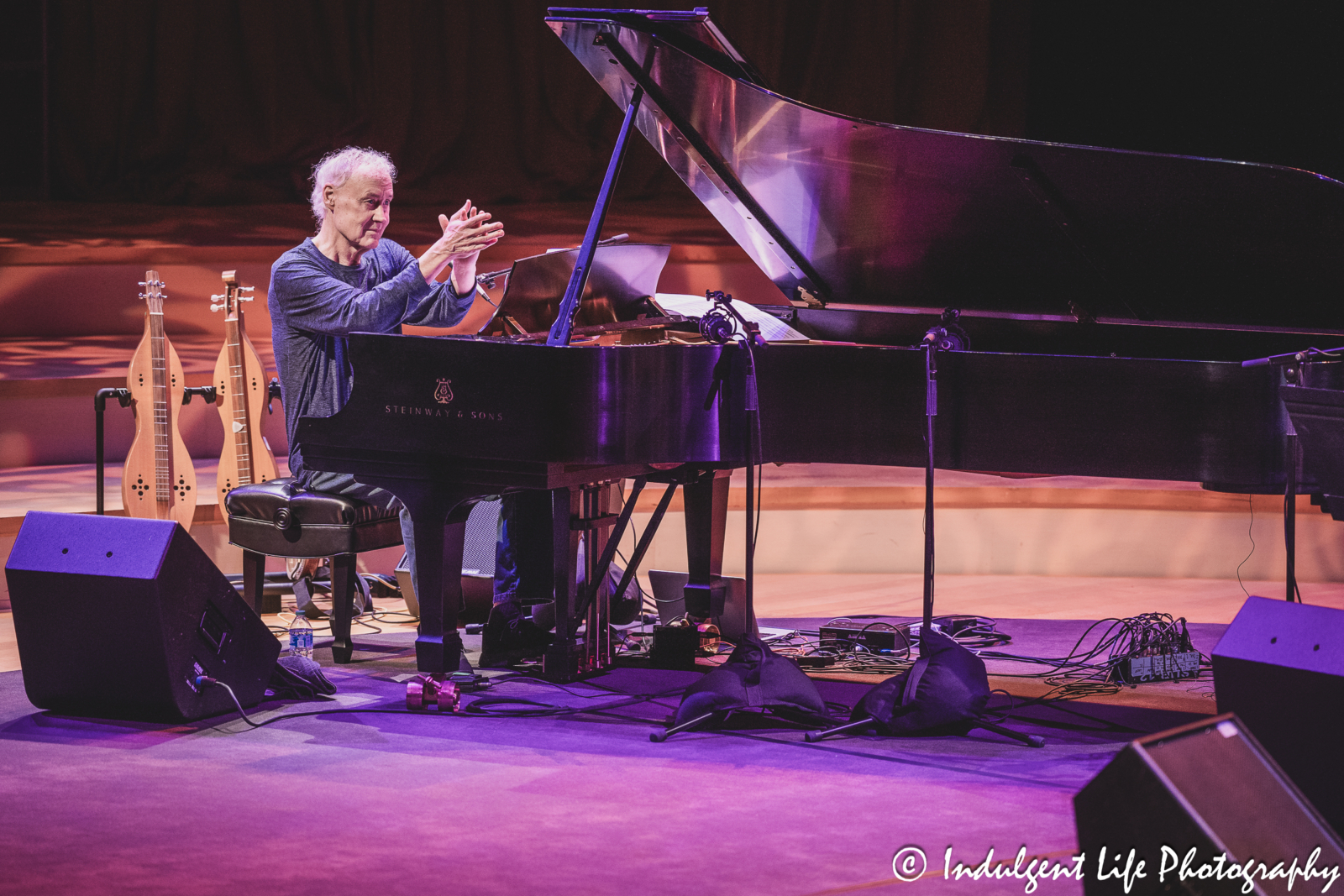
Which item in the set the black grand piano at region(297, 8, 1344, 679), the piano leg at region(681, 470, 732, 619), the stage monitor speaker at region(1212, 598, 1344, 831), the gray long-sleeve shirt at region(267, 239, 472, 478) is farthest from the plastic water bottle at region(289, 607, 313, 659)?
the stage monitor speaker at region(1212, 598, 1344, 831)

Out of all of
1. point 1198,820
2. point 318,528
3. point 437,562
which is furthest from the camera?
point 318,528

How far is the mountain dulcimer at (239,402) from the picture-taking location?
4.86 meters

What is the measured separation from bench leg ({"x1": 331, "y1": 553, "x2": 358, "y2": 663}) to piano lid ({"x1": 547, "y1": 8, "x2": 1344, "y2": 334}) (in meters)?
1.37

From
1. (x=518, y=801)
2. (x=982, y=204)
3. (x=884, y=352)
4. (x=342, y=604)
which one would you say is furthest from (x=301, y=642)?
(x=982, y=204)

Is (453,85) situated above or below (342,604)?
above

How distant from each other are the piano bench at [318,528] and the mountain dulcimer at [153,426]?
59 cm

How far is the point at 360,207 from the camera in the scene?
168 inches

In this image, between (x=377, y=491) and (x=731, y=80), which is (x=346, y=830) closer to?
(x=377, y=491)

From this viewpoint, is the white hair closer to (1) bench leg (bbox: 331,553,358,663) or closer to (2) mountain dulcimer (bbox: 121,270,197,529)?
(2) mountain dulcimer (bbox: 121,270,197,529)

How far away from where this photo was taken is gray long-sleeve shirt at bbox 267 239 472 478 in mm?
4152

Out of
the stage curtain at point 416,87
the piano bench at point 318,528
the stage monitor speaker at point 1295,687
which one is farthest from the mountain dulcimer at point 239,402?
the stage curtain at point 416,87

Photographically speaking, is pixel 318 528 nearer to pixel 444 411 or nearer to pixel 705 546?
pixel 444 411

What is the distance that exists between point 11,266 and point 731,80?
424 cm

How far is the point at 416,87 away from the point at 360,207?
4.95 meters
